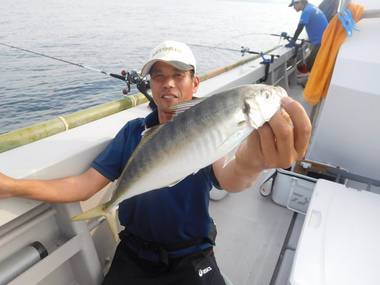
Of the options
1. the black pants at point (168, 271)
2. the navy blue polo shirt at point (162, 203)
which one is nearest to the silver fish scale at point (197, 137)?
the navy blue polo shirt at point (162, 203)

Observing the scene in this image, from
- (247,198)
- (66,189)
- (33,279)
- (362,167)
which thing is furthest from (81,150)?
(362,167)

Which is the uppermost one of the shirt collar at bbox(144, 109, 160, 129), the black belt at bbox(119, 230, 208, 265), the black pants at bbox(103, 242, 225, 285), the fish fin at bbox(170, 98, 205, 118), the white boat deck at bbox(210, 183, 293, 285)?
the fish fin at bbox(170, 98, 205, 118)

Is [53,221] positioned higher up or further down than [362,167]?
higher up

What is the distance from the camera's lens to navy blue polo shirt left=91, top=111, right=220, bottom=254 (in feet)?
5.28

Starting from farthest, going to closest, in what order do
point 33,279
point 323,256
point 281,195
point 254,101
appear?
point 281,195 → point 323,256 → point 33,279 → point 254,101

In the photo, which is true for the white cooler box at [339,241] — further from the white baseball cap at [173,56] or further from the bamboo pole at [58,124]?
the bamboo pole at [58,124]

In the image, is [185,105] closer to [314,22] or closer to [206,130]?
[206,130]

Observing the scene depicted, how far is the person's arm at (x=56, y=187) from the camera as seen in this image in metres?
1.29

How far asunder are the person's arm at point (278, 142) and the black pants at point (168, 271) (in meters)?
0.64

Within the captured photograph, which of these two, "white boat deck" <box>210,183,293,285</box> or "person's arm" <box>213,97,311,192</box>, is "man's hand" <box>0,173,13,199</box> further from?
"white boat deck" <box>210,183,293,285</box>

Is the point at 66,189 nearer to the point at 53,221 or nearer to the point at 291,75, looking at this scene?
the point at 53,221

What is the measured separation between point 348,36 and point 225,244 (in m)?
2.12

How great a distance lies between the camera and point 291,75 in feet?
23.6

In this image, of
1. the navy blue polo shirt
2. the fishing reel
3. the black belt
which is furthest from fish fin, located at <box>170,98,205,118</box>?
the fishing reel
